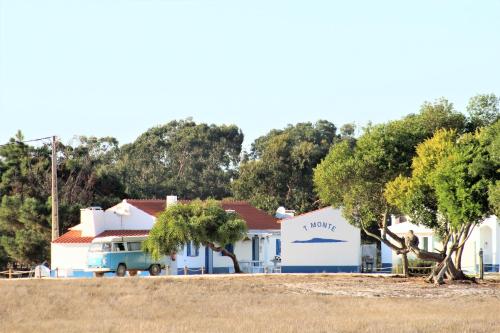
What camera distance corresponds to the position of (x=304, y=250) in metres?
61.6

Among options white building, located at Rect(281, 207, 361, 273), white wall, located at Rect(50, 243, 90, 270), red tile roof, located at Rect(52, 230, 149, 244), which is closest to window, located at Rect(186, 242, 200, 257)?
red tile roof, located at Rect(52, 230, 149, 244)

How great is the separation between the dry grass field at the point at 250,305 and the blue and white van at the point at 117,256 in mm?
8029

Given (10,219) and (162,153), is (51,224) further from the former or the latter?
(162,153)

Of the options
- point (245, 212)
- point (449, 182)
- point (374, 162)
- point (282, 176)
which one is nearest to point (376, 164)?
point (374, 162)

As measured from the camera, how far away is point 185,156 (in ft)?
400

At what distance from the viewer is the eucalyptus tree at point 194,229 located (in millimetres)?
57594

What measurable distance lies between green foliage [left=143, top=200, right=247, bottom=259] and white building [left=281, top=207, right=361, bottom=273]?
321cm

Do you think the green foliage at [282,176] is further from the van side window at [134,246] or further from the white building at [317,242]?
the van side window at [134,246]

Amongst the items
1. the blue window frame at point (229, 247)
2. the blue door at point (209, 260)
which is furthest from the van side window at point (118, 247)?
the blue window frame at point (229, 247)

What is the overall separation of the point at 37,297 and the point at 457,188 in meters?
18.0

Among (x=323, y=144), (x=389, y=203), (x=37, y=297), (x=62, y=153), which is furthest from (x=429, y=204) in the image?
(x=323, y=144)

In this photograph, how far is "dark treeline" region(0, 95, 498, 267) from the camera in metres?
72.5

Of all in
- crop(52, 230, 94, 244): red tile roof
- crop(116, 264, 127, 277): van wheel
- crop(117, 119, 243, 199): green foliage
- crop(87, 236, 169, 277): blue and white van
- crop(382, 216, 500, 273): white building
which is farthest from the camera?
crop(117, 119, 243, 199): green foliage

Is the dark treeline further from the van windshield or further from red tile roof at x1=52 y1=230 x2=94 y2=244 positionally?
the van windshield
